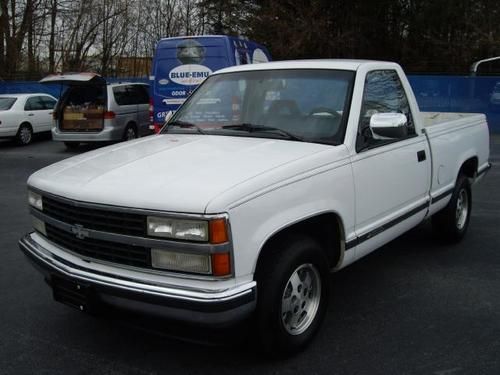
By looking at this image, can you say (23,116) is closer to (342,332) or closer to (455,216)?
(455,216)

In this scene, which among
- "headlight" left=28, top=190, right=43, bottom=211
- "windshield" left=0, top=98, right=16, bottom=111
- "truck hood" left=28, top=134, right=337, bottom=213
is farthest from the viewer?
Answer: "windshield" left=0, top=98, right=16, bottom=111

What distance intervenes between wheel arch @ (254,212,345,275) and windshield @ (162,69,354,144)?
56 centimetres

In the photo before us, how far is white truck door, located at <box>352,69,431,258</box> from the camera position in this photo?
383 cm

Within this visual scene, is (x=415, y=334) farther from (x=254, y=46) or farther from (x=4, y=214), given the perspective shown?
(x=254, y=46)

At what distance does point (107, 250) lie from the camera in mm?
3117

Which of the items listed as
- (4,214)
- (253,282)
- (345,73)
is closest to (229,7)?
(4,214)

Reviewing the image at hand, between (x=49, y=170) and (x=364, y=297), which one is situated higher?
(x=49, y=170)

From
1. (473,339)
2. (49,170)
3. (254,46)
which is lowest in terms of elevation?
(473,339)

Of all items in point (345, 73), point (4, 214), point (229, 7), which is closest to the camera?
point (345, 73)

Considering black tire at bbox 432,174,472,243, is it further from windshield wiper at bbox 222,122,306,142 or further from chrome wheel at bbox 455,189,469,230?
windshield wiper at bbox 222,122,306,142

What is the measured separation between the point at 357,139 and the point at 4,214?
17.5 ft

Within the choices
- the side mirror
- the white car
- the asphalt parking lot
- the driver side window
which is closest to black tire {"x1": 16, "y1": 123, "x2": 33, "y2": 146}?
the white car

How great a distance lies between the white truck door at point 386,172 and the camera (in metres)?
3.83

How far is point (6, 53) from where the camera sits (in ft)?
90.9
